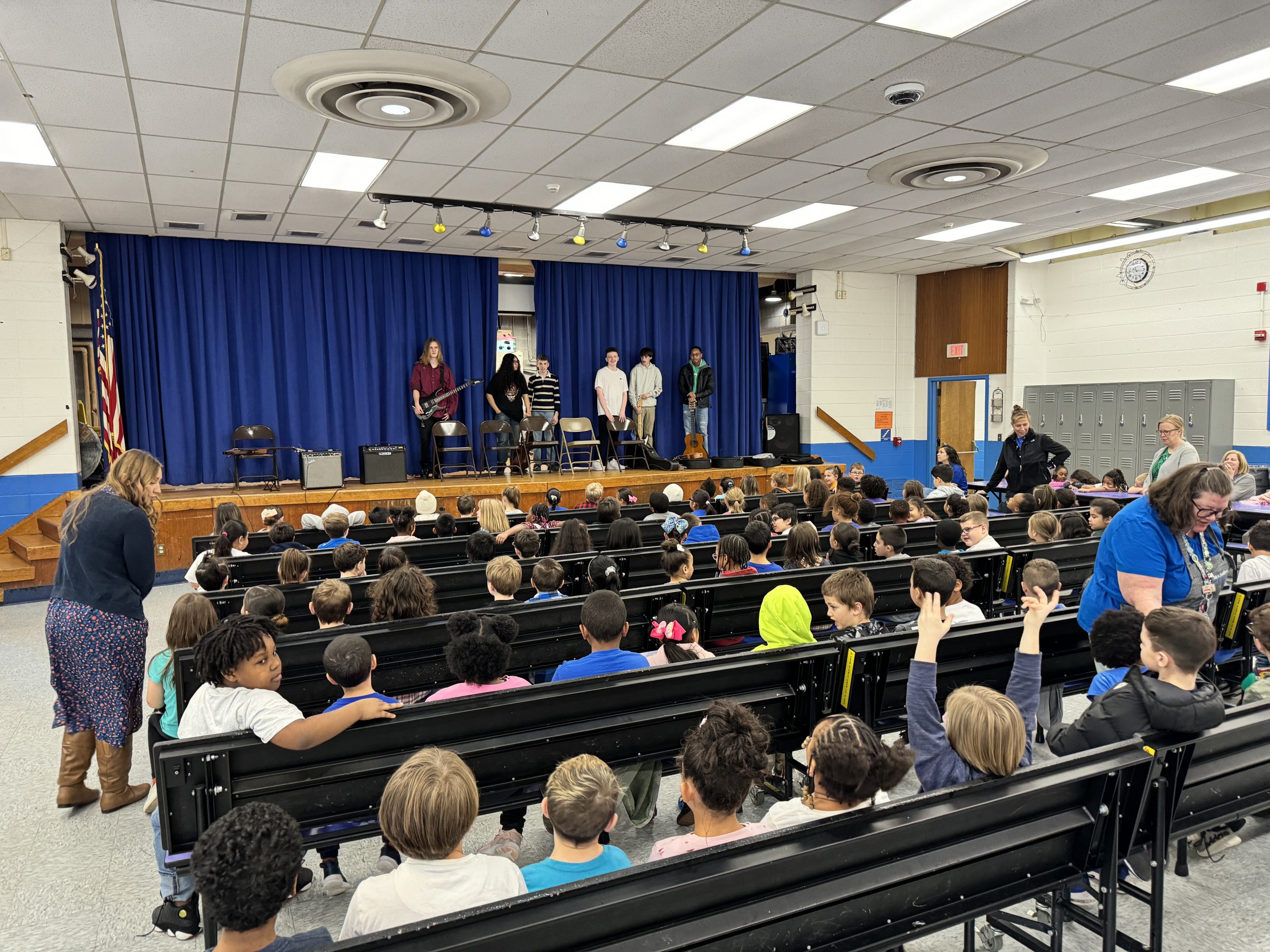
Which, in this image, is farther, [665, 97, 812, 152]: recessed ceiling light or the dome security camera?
[665, 97, 812, 152]: recessed ceiling light

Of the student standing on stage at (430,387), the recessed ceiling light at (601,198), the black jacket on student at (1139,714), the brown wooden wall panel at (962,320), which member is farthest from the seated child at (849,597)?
the brown wooden wall panel at (962,320)

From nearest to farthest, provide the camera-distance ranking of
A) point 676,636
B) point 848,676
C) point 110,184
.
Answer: point 848,676 → point 676,636 → point 110,184

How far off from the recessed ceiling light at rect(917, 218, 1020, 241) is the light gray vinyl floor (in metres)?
6.94

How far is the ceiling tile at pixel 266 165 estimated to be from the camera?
18.5ft

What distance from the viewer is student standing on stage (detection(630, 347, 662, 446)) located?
11062 millimetres

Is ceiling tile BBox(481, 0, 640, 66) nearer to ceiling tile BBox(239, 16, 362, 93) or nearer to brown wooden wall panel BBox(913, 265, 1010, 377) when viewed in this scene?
ceiling tile BBox(239, 16, 362, 93)

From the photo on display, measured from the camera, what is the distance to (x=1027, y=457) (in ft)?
22.9

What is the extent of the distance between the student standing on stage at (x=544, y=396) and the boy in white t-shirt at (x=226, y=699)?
8132mm

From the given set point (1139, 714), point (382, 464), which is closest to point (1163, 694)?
point (1139, 714)

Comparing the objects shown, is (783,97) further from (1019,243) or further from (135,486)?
(1019,243)

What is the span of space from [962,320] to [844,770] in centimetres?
1105

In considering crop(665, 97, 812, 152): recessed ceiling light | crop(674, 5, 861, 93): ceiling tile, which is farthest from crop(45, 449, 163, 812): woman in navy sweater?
crop(665, 97, 812, 152): recessed ceiling light

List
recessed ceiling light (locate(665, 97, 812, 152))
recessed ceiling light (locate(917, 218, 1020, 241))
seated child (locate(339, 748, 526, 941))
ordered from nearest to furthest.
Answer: seated child (locate(339, 748, 526, 941))
recessed ceiling light (locate(665, 97, 812, 152))
recessed ceiling light (locate(917, 218, 1020, 241))

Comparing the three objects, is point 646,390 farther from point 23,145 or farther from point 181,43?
point 181,43
